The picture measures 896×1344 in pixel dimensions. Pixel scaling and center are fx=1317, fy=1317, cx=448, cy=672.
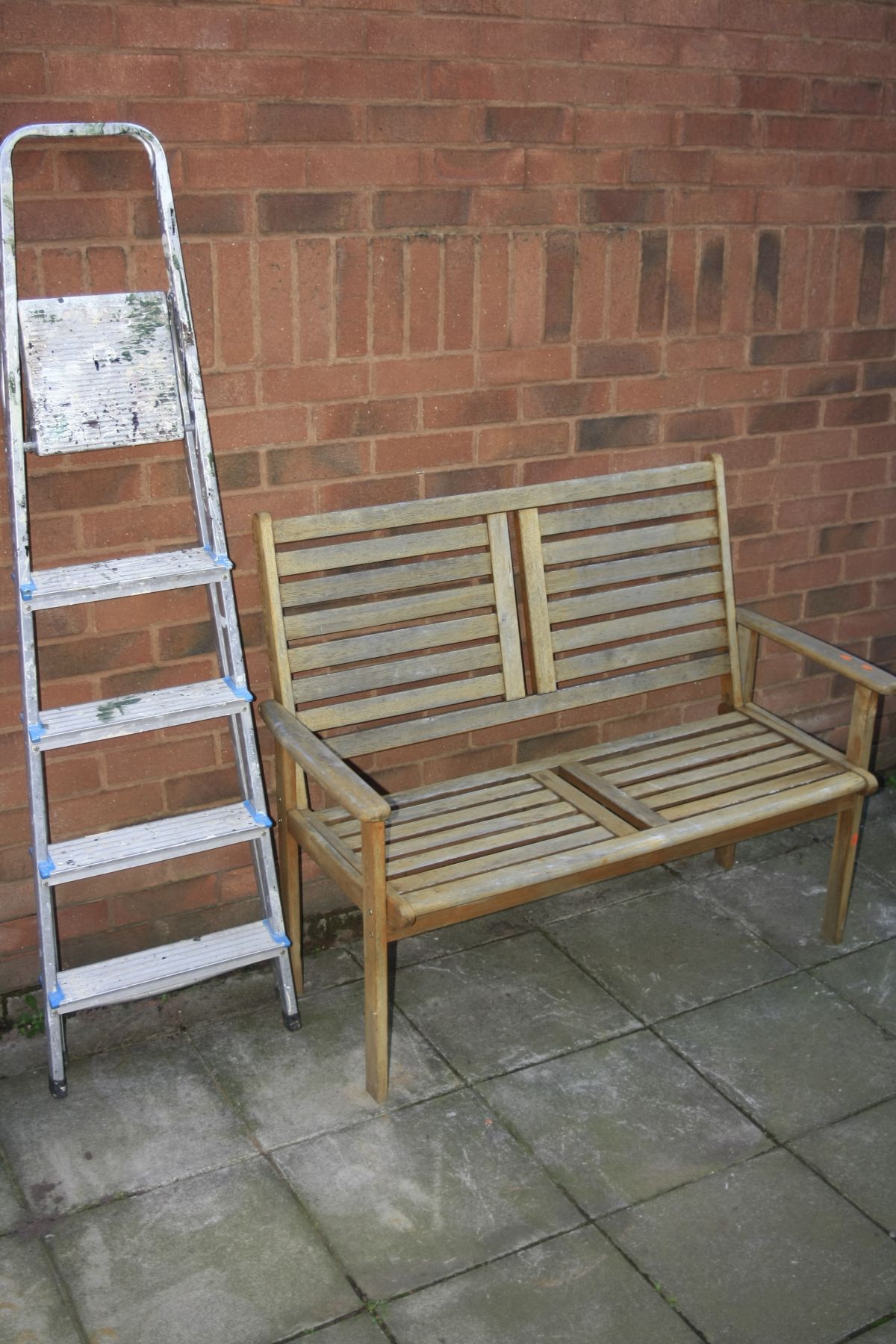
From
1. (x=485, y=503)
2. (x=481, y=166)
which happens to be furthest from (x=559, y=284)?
(x=485, y=503)

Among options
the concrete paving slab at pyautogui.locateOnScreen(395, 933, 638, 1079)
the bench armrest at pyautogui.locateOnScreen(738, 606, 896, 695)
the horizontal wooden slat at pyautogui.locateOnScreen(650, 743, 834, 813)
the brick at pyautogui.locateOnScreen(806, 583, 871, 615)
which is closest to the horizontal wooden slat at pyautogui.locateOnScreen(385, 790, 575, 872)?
the horizontal wooden slat at pyautogui.locateOnScreen(650, 743, 834, 813)

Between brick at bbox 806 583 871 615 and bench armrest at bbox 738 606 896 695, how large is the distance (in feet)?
1.27

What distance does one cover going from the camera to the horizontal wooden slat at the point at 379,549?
3.20 metres

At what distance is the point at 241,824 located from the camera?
10.2 ft

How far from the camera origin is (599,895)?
3.84m

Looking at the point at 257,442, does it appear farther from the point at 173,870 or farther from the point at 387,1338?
the point at 387,1338

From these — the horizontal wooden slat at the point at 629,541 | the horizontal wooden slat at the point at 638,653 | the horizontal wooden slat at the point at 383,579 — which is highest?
the horizontal wooden slat at the point at 629,541

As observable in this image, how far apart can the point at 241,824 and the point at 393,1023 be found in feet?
2.09

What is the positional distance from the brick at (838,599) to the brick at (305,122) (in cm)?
203

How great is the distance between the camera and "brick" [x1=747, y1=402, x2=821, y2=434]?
3.87 m

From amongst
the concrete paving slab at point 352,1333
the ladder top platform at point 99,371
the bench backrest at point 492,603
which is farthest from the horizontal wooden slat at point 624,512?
the concrete paving slab at point 352,1333

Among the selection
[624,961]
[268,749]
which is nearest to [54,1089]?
[268,749]

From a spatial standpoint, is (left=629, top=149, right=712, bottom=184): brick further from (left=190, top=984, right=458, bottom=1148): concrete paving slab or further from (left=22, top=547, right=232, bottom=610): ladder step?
(left=190, top=984, right=458, bottom=1148): concrete paving slab

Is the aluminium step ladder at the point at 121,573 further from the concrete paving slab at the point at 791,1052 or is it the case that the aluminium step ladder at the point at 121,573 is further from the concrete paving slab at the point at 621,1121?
the concrete paving slab at the point at 791,1052
